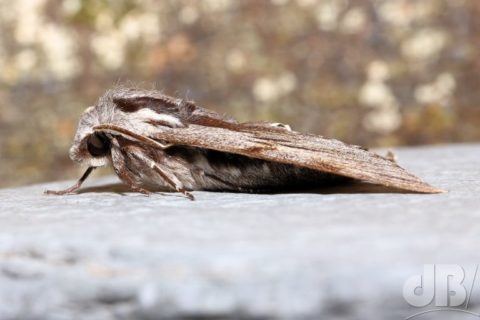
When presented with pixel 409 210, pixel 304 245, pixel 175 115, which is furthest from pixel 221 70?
pixel 304 245

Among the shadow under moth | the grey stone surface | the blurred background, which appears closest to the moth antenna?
the shadow under moth

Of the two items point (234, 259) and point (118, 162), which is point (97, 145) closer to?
point (118, 162)

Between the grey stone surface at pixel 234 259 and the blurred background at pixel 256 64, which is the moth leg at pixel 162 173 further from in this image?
the blurred background at pixel 256 64

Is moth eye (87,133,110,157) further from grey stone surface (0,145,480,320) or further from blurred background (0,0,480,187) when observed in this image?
blurred background (0,0,480,187)

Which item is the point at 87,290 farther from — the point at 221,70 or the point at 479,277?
the point at 221,70

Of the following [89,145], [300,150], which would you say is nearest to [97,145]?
[89,145]

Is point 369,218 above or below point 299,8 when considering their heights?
below
